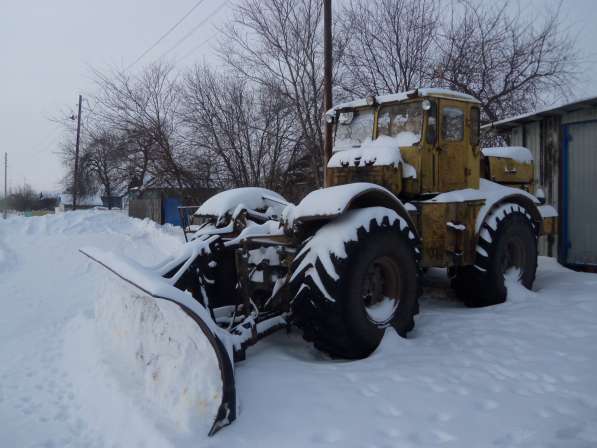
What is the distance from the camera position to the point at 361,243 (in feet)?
12.7

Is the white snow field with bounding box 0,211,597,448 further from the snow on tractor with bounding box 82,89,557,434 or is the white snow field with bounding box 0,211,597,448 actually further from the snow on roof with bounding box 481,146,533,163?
the snow on roof with bounding box 481,146,533,163

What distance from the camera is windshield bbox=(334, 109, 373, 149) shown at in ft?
18.7

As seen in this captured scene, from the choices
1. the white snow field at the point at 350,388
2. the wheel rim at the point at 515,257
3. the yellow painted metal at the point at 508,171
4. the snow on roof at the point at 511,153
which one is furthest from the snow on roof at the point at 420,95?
the white snow field at the point at 350,388

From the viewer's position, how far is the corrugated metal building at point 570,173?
8.10 metres

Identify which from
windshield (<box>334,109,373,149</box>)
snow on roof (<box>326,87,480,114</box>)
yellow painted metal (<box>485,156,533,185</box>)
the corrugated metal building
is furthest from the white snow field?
the corrugated metal building

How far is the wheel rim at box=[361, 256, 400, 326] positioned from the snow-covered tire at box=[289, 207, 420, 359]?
10mm

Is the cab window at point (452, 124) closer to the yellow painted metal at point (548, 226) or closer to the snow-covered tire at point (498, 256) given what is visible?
the snow-covered tire at point (498, 256)

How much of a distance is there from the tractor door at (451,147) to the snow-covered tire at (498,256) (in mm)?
635

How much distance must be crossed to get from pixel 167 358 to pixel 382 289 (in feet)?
6.57

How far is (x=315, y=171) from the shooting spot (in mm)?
14484

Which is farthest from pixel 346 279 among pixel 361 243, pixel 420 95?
pixel 420 95

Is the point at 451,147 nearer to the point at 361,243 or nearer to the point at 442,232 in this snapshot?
the point at 442,232

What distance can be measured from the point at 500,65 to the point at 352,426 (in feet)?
48.8

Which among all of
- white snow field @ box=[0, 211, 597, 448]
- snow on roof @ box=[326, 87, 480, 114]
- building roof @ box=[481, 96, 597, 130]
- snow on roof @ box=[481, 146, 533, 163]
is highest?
building roof @ box=[481, 96, 597, 130]
